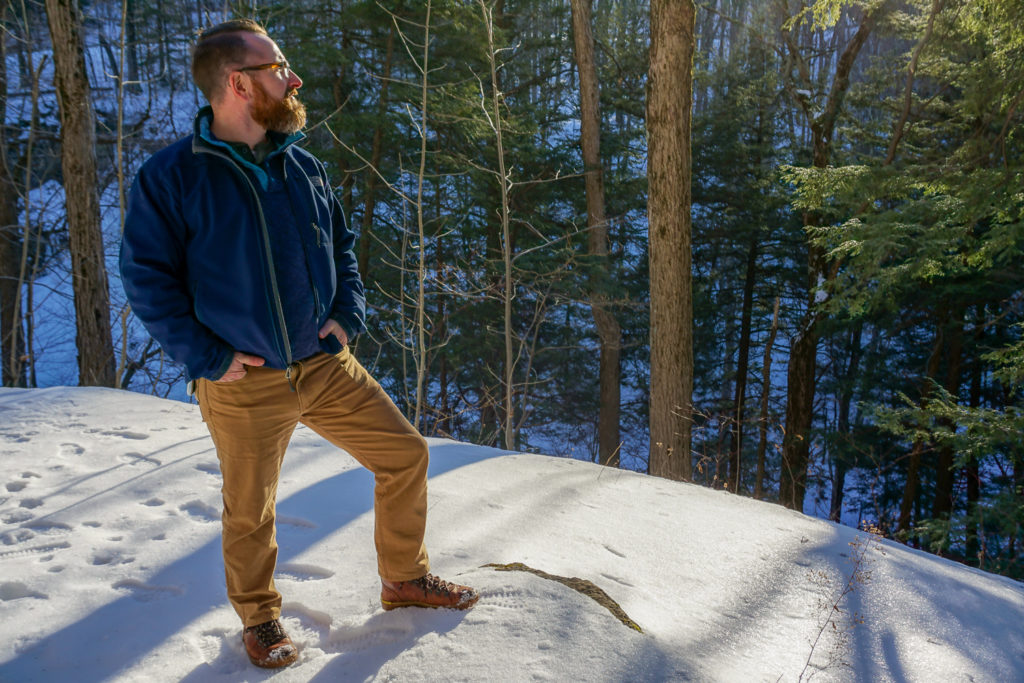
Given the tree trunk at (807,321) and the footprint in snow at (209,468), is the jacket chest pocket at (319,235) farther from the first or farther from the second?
the tree trunk at (807,321)

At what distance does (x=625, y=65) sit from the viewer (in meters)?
15.3

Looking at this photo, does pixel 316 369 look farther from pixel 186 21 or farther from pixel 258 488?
pixel 186 21

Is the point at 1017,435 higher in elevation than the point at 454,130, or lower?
lower

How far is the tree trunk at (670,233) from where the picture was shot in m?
7.03

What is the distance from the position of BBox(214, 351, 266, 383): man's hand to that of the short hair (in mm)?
732

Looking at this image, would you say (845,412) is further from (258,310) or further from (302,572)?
(258,310)

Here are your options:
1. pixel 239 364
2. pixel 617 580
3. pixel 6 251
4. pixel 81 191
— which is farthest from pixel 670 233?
pixel 6 251

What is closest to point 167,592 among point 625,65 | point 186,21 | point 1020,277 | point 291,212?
point 291,212

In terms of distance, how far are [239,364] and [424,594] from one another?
964mm

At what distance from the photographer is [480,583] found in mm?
2391

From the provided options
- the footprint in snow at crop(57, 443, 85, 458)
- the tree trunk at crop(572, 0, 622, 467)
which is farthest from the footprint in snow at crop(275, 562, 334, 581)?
the tree trunk at crop(572, 0, 622, 467)

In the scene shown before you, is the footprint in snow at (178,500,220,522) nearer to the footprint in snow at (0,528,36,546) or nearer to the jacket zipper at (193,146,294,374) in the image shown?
the footprint in snow at (0,528,36,546)

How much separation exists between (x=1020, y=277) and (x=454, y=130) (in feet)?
30.0

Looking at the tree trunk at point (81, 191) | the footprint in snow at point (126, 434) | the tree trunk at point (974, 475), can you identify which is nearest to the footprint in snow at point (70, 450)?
the footprint in snow at point (126, 434)
